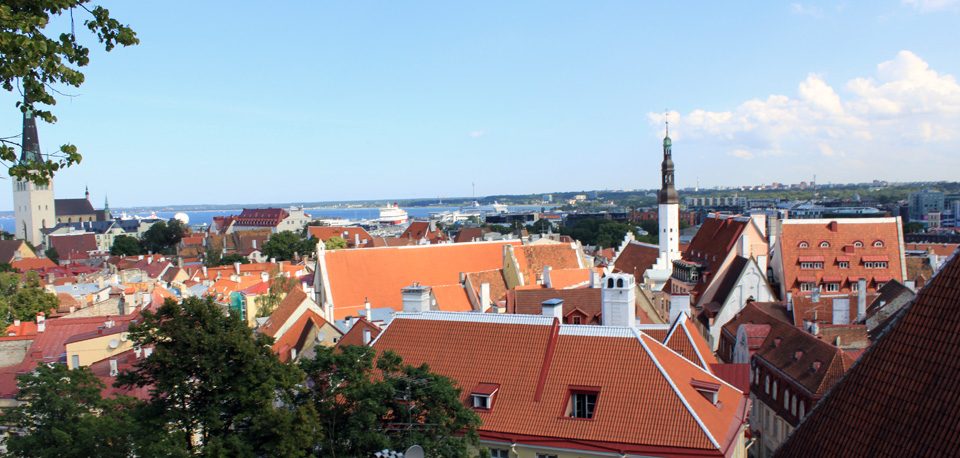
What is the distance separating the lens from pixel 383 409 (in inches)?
629

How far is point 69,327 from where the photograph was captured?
40.8 m

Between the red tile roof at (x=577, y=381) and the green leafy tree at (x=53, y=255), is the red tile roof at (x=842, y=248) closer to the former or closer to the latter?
the red tile roof at (x=577, y=381)

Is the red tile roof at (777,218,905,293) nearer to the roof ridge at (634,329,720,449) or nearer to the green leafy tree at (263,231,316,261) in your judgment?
the roof ridge at (634,329,720,449)

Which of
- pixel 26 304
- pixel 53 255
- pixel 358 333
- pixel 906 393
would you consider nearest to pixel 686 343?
pixel 358 333

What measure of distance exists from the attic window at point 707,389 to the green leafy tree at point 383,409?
8072 mm

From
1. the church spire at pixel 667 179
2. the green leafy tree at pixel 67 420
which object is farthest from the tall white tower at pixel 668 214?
the green leafy tree at pixel 67 420

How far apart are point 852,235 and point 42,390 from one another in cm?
5574

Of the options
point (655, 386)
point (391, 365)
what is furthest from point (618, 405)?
point (391, 365)

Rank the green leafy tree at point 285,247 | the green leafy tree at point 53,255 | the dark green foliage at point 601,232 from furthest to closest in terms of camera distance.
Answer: the dark green foliage at point 601,232
the green leafy tree at point 53,255
the green leafy tree at point 285,247

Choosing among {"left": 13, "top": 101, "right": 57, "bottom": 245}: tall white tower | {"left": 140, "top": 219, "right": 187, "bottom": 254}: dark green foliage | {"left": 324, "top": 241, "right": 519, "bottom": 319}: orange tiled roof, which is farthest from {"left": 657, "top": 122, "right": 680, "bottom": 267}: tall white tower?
{"left": 13, "top": 101, "right": 57, "bottom": 245}: tall white tower

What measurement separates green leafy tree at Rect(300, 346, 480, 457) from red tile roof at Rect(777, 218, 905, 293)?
45.8 meters

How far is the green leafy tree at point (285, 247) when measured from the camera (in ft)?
354

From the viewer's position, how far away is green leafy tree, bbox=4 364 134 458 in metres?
15.7

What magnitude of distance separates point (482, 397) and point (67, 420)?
35.6 feet
